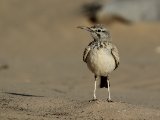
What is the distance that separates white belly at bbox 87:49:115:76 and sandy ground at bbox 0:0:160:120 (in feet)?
1.62

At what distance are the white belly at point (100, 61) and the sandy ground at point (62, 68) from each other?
19.4 inches

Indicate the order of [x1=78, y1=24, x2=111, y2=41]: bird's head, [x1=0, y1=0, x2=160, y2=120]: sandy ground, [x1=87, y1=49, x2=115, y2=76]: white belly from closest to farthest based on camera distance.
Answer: [x1=0, y1=0, x2=160, y2=120]: sandy ground → [x1=87, y1=49, x2=115, y2=76]: white belly → [x1=78, y1=24, x2=111, y2=41]: bird's head

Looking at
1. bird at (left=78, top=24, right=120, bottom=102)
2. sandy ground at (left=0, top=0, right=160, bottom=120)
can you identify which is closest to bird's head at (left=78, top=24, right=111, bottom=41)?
bird at (left=78, top=24, right=120, bottom=102)

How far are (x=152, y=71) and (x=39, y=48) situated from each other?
319 inches

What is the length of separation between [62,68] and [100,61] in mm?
9587

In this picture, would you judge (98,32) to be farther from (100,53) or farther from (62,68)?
(62,68)

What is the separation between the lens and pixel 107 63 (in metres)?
9.34

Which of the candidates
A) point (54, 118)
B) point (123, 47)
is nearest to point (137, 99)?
point (54, 118)

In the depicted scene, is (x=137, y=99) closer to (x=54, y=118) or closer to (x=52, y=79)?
(x=54, y=118)

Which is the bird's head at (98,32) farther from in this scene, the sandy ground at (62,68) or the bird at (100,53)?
the sandy ground at (62,68)

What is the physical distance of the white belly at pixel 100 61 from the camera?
921 cm

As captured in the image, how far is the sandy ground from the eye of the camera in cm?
902

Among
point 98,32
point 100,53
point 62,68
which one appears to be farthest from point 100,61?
point 62,68

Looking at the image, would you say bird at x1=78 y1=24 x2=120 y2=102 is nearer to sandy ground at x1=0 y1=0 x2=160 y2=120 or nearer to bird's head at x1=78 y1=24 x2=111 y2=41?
bird's head at x1=78 y1=24 x2=111 y2=41
